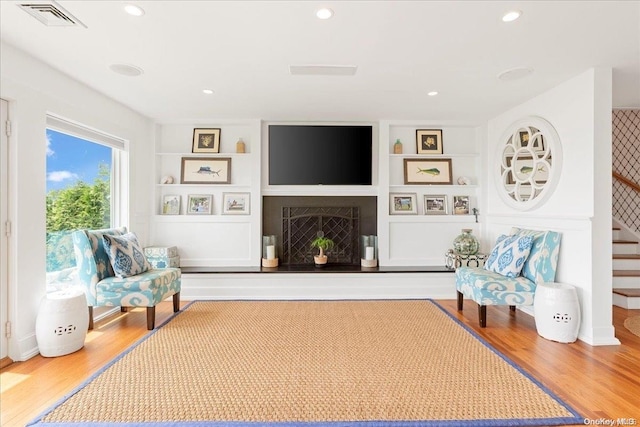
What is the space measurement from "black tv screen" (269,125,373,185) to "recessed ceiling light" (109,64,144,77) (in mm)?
1949

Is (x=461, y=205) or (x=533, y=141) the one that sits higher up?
(x=533, y=141)

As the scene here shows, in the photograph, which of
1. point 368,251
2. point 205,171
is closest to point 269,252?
point 368,251

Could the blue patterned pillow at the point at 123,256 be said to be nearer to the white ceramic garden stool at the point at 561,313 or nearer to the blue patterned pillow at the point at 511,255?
the blue patterned pillow at the point at 511,255

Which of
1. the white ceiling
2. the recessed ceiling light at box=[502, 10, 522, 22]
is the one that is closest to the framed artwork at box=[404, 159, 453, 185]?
the white ceiling

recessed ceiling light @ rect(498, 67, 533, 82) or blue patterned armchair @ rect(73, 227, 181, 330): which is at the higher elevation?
recessed ceiling light @ rect(498, 67, 533, 82)

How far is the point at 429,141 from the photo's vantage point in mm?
4680

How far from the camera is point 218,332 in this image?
3.05m

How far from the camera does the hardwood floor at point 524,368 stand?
76.8 inches

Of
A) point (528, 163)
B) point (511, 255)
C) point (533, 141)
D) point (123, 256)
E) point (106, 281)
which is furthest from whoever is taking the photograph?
point (528, 163)

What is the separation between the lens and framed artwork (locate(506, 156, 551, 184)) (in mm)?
3471

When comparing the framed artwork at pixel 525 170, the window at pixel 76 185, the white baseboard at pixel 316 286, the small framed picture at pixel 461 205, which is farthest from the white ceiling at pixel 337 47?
the white baseboard at pixel 316 286

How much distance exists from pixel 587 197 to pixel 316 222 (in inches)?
119

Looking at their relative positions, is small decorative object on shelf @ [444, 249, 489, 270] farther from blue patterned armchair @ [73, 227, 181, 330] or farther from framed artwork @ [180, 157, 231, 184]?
blue patterned armchair @ [73, 227, 181, 330]

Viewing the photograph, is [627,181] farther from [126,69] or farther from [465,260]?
[126,69]
